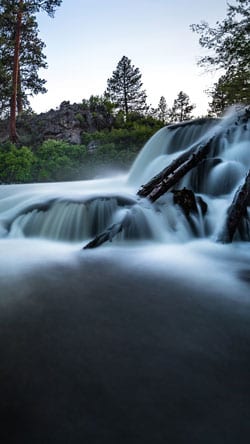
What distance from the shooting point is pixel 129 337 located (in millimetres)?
1964

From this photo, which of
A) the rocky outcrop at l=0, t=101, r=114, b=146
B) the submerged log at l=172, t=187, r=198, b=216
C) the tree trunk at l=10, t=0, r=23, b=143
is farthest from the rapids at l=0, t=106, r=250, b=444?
the rocky outcrop at l=0, t=101, r=114, b=146

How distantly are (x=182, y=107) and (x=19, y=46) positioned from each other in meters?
39.7

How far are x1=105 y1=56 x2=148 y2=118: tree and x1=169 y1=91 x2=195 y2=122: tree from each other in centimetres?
1460

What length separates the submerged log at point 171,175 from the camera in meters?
5.45

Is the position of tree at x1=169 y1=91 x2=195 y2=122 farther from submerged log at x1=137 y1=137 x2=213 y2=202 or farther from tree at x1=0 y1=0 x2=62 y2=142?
submerged log at x1=137 y1=137 x2=213 y2=202

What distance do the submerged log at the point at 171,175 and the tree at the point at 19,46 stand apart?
1333cm

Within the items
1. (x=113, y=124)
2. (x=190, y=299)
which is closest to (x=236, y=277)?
(x=190, y=299)

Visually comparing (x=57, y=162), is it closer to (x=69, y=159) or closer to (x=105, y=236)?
(x=69, y=159)

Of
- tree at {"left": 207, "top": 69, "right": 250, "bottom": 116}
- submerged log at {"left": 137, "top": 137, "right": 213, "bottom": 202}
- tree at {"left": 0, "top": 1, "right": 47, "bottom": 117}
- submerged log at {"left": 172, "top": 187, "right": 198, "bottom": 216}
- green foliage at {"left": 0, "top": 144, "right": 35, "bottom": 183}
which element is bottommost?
submerged log at {"left": 172, "top": 187, "right": 198, "bottom": 216}

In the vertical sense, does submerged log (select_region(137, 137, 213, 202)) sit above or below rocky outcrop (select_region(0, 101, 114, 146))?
below

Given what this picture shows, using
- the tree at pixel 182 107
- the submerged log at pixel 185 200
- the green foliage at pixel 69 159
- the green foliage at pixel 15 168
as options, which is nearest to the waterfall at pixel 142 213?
the submerged log at pixel 185 200

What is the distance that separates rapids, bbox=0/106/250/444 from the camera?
1.23m

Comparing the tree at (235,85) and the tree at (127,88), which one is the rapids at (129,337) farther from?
the tree at (127,88)

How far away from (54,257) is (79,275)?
97cm
